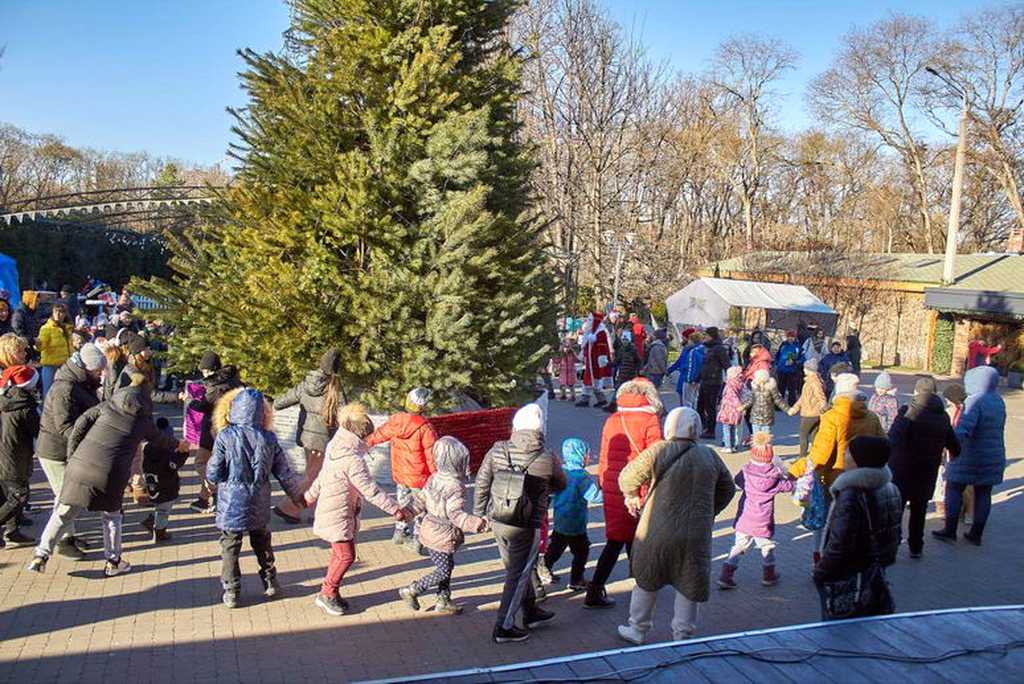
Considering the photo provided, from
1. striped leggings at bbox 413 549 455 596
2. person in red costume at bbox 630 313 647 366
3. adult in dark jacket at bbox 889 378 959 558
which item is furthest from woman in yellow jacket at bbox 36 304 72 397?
adult in dark jacket at bbox 889 378 959 558

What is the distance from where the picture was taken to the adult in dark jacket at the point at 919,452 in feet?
25.4

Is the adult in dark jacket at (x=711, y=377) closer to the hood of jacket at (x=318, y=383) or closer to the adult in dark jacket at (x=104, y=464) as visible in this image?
the hood of jacket at (x=318, y=383)

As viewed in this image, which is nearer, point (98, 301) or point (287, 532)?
point (287, 532)

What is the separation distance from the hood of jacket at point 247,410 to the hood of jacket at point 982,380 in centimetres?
694

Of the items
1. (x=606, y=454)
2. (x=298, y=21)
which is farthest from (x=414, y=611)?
(x=298, y=21)

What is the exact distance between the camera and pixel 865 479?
15.6 ft

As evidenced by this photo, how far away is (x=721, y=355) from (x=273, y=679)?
383 inches

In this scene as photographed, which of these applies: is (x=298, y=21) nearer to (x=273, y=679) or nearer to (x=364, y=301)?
(x=364, y=301)

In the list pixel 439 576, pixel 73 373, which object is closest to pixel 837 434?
pixel 439 576

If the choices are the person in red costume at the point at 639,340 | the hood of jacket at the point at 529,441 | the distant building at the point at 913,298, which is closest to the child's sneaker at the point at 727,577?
the hood of jacket at the point at 529,441

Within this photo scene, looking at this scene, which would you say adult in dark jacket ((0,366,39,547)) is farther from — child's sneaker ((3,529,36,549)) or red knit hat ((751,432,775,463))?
red knit hat ((751,432,775,463))

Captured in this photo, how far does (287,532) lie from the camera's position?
782cm

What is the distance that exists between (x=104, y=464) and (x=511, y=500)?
3199 mm

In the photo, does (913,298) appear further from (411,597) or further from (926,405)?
(411,597)
